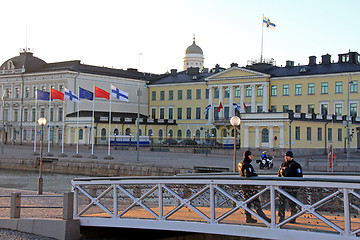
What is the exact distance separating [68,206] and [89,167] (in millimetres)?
28198

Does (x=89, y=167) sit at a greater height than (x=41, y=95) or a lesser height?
lesser

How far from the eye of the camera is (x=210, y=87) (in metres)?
79.2

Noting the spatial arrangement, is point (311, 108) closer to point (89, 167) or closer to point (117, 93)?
point (117, 93)

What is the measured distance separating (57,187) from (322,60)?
50259 mm

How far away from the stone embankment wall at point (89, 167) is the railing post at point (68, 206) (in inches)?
798

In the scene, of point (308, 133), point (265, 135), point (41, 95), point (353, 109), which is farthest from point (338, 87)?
point (41, 95)

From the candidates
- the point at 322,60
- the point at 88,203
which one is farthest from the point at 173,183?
the point at 322,60

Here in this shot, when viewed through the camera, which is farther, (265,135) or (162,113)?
(162,113)

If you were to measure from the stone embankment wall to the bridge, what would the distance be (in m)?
20.3

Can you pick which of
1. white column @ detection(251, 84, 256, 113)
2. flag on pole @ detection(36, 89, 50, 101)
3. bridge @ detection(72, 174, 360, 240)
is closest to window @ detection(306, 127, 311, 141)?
white column @ detection(251, 84, 256, 113)

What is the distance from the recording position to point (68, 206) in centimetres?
1280

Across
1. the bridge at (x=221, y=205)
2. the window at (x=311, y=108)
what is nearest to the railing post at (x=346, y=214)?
the bridge at (x=221, y=205)

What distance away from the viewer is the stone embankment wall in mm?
35681

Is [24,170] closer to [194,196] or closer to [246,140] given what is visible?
[246,140]
